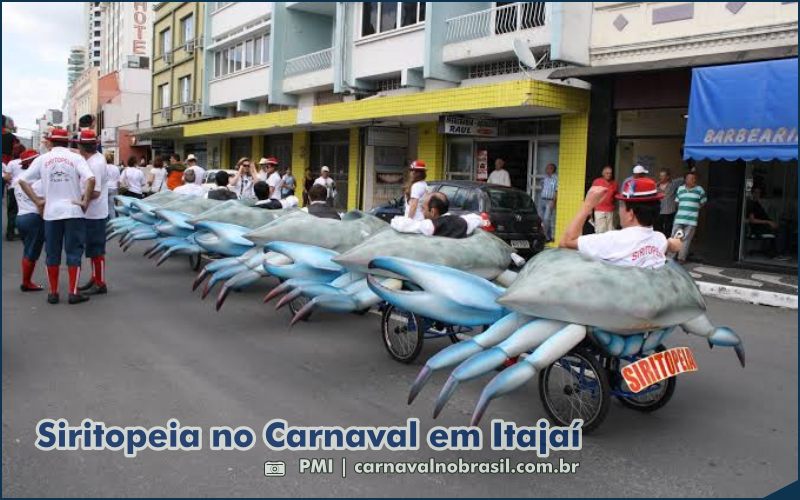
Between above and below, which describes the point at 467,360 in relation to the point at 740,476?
above

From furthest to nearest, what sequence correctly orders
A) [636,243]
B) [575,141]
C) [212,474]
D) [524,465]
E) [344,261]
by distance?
[575,141] < [344,261] < [636,243] < [524,465] < [212,474]

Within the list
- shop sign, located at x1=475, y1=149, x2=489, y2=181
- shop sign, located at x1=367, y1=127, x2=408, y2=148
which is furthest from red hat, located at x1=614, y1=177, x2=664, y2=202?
shop sign, located at x1=367, y1=127, x2=408, y2=148

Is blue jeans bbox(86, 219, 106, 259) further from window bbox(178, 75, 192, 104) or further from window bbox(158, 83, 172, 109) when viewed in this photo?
window bbox(158, 83, 172, 109)

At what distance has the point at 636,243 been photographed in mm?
4465

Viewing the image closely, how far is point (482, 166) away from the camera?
721 inches

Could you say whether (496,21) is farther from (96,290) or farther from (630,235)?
(630,235)

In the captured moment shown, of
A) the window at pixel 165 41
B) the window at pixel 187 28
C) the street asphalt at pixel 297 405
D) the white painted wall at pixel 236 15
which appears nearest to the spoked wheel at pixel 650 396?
the street asphalt at pixel 297 405

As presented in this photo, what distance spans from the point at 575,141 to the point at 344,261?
10.9 m

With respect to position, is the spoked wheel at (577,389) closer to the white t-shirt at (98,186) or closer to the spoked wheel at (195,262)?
the white t-shirt at (98,186)

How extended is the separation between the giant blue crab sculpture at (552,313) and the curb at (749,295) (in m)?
5.63

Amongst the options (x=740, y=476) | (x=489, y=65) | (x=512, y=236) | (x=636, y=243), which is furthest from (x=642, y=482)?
(x=489, y=65)

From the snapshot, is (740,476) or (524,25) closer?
(740,476)

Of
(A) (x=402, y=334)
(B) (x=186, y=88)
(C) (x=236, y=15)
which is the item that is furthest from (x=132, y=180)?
(B) (x=186, y=88)

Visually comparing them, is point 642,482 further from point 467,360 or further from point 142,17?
point 142,17
